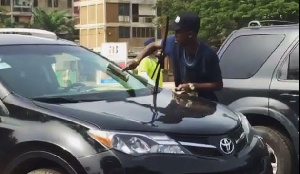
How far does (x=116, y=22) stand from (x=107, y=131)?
80.4m

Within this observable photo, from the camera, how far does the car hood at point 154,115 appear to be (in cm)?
403

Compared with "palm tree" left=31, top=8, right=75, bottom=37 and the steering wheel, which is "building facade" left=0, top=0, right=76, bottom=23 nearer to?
"palm tree" left=31, top=8, right=75, bottom=37

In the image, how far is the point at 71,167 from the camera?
3938 millimetres

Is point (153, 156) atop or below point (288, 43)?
below

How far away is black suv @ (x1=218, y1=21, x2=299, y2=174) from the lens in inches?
223

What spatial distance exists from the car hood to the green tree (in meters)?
34.6

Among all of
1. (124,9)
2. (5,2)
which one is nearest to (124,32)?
(124,9)

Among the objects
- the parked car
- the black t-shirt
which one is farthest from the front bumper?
the black t-shirt

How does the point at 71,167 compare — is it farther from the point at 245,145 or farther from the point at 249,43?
the point at 249,43

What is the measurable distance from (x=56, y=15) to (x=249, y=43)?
66.8 metres

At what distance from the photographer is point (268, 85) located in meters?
5.84

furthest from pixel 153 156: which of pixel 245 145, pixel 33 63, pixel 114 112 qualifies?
pixel 33 63

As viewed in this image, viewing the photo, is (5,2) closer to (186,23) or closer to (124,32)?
(124,32)

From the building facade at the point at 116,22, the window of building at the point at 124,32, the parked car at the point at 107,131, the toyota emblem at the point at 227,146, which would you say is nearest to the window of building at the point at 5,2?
the building facade at the point at 116,22
